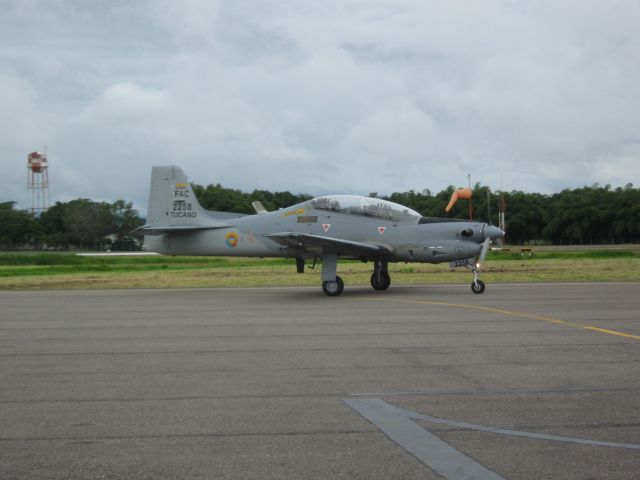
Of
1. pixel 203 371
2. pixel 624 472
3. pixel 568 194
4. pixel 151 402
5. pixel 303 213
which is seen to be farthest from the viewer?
pixel 568 194

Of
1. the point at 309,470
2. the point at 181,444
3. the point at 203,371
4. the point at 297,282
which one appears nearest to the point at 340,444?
the point at 309,470

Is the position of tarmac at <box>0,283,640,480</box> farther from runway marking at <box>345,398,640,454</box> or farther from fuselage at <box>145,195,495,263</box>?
fuselage at <box>145,195,495,263</box>

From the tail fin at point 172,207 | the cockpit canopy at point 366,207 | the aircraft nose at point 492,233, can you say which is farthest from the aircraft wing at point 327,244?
the tail fin at point 172,207

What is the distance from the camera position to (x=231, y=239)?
845 inches

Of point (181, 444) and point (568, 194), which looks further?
point (568, 194)

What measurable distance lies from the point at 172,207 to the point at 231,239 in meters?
2.33

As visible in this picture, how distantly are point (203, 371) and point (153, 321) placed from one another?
5.68 m

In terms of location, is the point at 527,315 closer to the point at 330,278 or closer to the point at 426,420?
the point at 330,278

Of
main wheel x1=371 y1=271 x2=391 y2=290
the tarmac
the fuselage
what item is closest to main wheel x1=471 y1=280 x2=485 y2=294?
the fuselage

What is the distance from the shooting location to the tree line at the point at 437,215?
7481cm

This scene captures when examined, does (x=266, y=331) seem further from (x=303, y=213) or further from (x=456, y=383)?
(x=303, y=213)

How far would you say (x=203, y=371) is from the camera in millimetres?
8008

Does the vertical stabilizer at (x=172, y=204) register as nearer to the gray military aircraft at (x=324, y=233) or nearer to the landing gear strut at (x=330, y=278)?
the gray military aircraft at (x=324, y=233)

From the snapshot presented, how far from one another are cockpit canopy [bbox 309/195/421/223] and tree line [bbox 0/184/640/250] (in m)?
37.2
